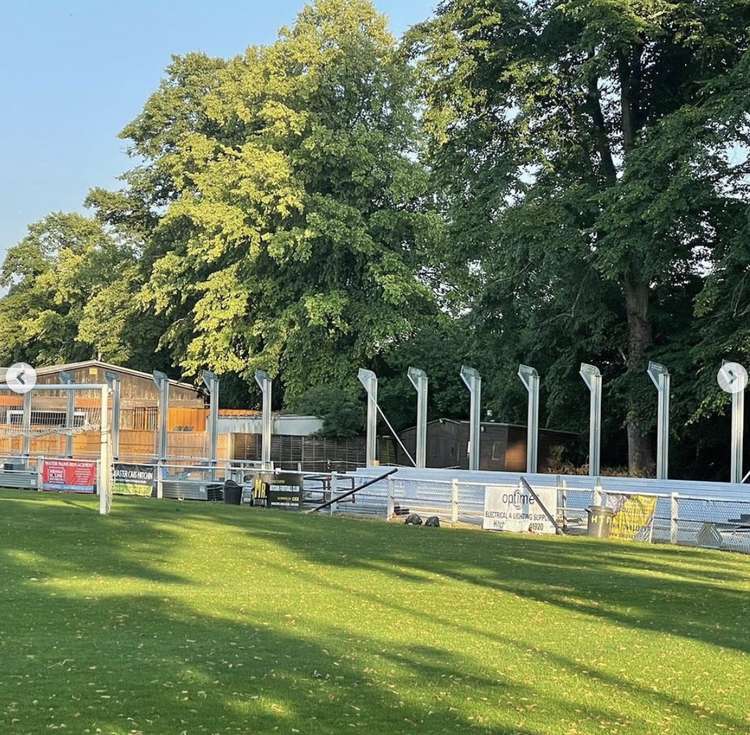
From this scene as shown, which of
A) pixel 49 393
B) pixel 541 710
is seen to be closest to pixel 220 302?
pixel 49 393

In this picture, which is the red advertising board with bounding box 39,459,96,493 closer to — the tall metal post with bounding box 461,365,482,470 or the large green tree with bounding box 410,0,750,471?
the tall metal post with bounding box 461,365,482,470

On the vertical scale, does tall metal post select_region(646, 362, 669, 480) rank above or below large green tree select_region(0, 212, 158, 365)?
below

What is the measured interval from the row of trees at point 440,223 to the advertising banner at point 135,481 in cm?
1212

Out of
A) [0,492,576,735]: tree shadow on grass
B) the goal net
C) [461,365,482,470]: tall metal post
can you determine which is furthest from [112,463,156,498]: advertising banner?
[0,492,576,735]: tree shadow on grass

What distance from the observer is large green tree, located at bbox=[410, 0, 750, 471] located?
31.5 m

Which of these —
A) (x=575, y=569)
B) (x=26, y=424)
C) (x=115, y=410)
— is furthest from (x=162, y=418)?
(x=575, y=569)

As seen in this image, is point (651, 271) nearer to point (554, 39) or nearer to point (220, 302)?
point (554, 39)

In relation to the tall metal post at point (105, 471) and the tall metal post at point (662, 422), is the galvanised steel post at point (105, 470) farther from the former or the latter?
the tall metal post at point (662, 422)

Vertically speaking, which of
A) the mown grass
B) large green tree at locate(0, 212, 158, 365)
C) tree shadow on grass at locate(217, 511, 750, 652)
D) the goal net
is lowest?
tree shadow on grass at locate(217, 511, 750, 652)

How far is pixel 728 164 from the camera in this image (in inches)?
1261

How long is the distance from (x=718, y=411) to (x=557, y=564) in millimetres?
13529

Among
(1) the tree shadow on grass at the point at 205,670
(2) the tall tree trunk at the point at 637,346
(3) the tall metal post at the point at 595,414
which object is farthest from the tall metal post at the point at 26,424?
(1) the tree shadow on grass at the point at 205,670

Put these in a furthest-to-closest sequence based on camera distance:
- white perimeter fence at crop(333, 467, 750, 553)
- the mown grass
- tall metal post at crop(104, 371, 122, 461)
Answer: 1. tall metal post at crop(104, 371, 122, 461)
2. white perimeter fence at crop(333, 467, 750, 553)
3. the mown grass

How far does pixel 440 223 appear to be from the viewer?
49750mm
